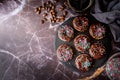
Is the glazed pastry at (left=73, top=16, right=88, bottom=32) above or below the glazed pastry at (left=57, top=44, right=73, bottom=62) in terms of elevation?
above

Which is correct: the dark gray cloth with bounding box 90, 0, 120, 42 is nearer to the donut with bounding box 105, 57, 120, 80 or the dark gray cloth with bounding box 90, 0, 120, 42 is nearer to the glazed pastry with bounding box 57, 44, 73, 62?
the donut with bounding box 105, 57, 120, 80

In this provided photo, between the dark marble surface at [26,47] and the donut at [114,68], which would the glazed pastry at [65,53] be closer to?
the dark marble surface at [26,47]

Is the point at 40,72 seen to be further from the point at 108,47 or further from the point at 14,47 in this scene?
the point at 108,47

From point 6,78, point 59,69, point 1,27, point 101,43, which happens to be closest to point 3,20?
point 1,27

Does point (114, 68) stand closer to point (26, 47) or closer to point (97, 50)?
point (97, 50)

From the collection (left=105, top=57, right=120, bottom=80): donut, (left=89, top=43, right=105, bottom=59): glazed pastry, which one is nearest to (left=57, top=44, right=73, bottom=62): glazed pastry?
(left=89, top=43, right=105, bottom=59): glazed pastry

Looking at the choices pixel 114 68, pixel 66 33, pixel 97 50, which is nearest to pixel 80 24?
pixel 66 33

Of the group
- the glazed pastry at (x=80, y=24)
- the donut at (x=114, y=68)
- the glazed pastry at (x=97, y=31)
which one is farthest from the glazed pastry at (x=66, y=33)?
the donut at (x=114, y=68)
